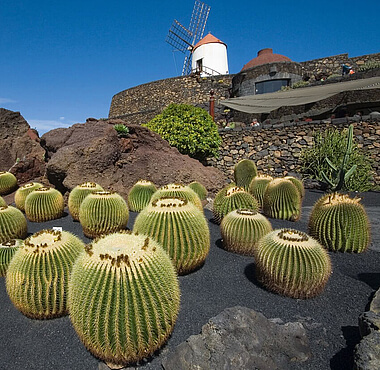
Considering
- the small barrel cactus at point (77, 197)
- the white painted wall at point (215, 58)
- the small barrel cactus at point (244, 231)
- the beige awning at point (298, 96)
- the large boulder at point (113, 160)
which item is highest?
the white painted wall at point (215, 58)

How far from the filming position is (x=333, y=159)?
33.9 feet

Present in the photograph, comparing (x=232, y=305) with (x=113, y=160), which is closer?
(x=232, y=305)

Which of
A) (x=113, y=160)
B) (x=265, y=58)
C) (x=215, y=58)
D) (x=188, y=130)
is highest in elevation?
(x=215, y=58)

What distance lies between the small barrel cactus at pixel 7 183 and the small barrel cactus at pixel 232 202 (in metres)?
6.31

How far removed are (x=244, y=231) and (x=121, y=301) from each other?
2366mm

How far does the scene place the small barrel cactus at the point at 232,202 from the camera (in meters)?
4.97

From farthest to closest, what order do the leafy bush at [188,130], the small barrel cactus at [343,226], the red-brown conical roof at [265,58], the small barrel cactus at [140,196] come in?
the red-brown conical roof at [265,58] → the leafy bush at [188,130] → the small barrel cactus at [140,196] → the small barrel cactus at [343,226]

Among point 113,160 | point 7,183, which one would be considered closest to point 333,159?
point 113,160

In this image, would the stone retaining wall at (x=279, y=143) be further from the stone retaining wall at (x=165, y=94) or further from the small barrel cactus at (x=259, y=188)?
the stone retaining wall at (x=165, y=94)

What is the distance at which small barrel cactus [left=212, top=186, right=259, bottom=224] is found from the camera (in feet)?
16.3

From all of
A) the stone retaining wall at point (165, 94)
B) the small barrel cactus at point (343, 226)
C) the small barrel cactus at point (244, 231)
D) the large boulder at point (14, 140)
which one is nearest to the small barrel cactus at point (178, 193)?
the small barrel cactus at point (244, 231)

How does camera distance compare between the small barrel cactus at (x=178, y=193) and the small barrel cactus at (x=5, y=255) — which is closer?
the small barrel cactus at (x=5, y=255)

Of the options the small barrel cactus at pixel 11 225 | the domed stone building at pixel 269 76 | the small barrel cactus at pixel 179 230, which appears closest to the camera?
the small barrel cactus at pixel 179 230

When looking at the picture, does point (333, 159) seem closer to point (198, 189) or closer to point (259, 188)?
point (259, 188)
